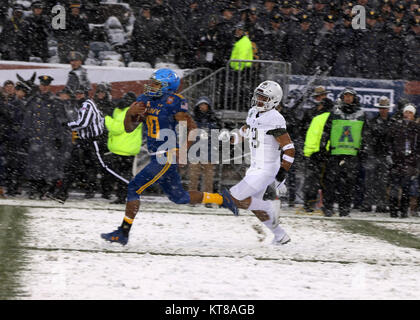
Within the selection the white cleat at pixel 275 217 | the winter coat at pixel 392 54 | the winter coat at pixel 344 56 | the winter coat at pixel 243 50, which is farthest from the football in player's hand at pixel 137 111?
the winter coat at pixel 392 54

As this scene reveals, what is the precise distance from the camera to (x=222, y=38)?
46.1 ft

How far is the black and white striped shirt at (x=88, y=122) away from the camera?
1266cm

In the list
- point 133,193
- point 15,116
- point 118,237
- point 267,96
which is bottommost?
point 118,237

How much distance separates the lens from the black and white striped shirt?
A: 499 inches

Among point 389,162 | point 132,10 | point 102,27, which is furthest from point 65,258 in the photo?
point 132,10

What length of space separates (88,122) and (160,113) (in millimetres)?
4482

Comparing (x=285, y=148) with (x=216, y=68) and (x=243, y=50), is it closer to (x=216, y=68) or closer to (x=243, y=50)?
(x=243, y=50)

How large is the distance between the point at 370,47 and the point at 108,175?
545 cm

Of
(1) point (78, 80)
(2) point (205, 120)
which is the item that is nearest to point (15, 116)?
(1) point (78, 80)

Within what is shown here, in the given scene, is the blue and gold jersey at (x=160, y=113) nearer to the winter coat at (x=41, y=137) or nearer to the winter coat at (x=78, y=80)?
the winter coat at (x=41, y=137)

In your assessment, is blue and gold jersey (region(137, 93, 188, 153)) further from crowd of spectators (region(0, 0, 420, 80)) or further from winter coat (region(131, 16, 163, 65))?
winter coat (region(131, 16, 163, 65))

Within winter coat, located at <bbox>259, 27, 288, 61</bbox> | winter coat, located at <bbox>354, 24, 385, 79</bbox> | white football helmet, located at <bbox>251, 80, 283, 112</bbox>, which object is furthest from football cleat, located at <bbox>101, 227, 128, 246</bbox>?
winter coat, located at <bbox>354, 24, 385, 79</bbox>

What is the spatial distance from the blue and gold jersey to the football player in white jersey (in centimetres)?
90

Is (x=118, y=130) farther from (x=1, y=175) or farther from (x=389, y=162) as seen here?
(x=389, y=162)
